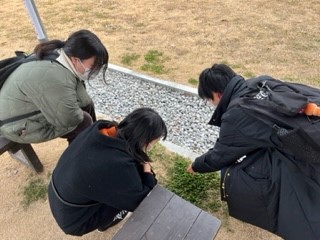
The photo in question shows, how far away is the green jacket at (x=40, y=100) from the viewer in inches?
→ 98.5

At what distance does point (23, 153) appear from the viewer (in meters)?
3.28

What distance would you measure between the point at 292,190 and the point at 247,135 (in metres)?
0.46

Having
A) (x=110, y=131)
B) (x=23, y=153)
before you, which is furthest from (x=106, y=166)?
(x=23, y=153)

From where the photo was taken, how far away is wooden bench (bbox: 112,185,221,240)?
6.56 ft

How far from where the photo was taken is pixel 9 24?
24.3 ft

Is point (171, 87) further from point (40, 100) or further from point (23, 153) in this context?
point (40, 100)

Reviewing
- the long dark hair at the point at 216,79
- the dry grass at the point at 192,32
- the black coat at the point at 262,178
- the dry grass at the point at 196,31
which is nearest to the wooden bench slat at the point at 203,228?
the black coat at the point at 262,178

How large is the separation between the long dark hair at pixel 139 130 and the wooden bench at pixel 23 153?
5.04 feet

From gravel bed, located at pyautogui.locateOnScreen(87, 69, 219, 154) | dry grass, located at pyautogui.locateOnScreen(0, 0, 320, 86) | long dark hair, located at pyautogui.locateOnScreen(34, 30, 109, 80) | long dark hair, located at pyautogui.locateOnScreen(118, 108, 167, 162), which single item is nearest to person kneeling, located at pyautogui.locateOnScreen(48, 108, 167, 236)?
long dark hair, located at pyautogui.locateOnScreen(118, 108, 167, 162)

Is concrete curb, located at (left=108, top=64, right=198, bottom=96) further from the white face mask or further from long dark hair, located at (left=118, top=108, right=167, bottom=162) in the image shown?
long dark hair, located at (left=118, top=108, right=167, bottom=162)

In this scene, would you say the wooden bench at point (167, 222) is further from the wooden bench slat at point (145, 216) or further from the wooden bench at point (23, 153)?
the wooden bench at point (23, 153)

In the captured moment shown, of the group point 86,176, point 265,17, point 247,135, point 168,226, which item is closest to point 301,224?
point 247,135

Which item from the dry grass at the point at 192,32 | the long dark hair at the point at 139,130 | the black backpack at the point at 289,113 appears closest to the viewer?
the black backpack at the point at 289,113

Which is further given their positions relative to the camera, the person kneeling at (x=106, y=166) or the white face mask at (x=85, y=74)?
the white face mask at (x=85, y=74)
